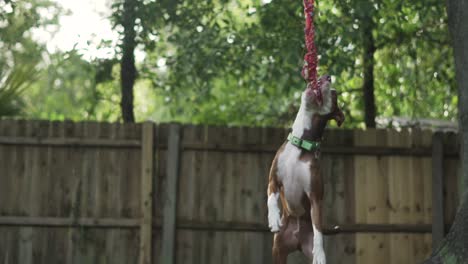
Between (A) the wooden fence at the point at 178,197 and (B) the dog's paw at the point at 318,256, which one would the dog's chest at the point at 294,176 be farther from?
(A) the wooden fence at the point at 178,197

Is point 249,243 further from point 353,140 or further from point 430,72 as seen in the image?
point 430,72

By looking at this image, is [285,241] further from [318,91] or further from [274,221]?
[318,91]

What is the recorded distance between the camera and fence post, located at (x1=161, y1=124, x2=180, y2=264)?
704 cm

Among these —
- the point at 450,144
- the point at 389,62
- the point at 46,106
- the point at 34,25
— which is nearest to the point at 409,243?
the point at 450,144

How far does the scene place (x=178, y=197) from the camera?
7156 millimetres

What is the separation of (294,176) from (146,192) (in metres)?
2.94

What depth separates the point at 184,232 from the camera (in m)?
7.14

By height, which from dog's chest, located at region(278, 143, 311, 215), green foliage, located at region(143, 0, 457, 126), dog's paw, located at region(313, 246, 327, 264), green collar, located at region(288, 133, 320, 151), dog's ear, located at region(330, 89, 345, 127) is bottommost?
dog's paw, located at region(313, 246, 327, 264)

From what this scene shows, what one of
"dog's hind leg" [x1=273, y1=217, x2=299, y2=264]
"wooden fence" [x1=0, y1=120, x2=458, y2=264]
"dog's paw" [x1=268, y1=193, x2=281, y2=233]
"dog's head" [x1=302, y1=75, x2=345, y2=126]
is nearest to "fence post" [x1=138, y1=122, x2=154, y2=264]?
"wooden fence" [x1=0, y1=120, x2=458, y2=264]

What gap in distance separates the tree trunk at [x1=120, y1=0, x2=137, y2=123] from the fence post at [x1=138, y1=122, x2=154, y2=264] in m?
1.16

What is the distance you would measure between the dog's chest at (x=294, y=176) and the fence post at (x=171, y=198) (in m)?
2.76

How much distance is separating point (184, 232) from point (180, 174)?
57 cm

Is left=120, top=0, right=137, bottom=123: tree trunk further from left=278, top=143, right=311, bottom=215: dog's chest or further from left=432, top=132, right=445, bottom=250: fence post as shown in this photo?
left=278, top=143, right=311, bottom=215: dog's chest

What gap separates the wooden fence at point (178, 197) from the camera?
7.08 metres
